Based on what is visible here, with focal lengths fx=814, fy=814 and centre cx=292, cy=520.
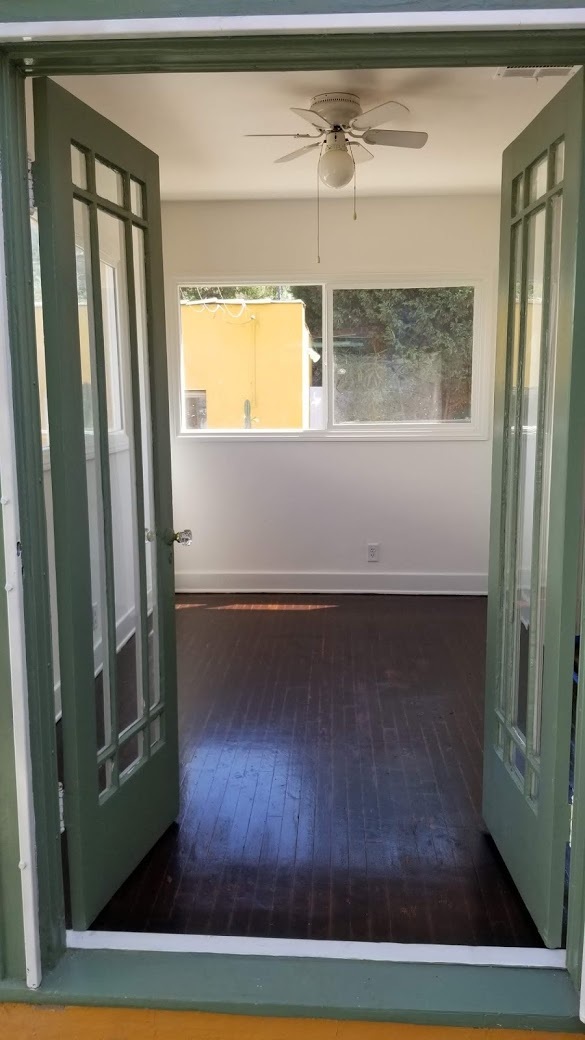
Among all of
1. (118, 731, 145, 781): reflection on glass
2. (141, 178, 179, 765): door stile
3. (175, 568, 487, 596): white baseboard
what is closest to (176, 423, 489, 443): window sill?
(175, 568, 487, 596): white baseboard

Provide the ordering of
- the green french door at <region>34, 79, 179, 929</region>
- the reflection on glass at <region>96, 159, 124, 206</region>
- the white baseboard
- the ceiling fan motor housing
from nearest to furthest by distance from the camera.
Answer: the green french door at <region>34, 79, 179, 929</region>, the reflection on glass at <region>96, 159, 124, 206</region>, the ceiling fan motor housing, the white baseboard

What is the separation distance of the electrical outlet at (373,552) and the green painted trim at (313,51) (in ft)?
14.4

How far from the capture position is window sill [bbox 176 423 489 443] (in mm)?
5884

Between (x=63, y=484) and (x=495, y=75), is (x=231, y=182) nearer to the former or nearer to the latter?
(x=495, y=75)

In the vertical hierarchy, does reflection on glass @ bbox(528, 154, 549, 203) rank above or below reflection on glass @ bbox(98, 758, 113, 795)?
above

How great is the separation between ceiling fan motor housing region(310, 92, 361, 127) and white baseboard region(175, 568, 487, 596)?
3.20 m

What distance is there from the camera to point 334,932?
7.37 ft

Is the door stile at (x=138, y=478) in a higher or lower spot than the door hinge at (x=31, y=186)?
lower

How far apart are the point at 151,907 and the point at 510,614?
136 centimetres

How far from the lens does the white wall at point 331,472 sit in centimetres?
570

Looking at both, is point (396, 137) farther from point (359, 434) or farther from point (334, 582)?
point (334, 582)

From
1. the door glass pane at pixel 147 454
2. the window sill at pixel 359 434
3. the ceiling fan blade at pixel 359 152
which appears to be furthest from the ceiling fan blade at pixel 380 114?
the window sill at pixel 359 434

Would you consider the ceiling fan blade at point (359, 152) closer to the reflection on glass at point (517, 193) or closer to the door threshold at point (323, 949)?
the reflection on glass at point (517, 193)

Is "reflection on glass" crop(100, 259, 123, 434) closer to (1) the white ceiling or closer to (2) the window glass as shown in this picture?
(1) the white ceiling
